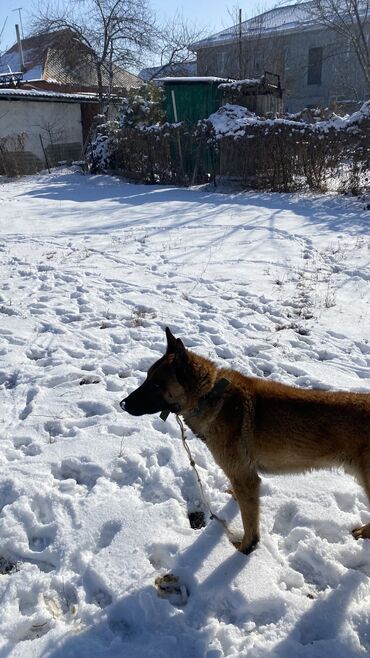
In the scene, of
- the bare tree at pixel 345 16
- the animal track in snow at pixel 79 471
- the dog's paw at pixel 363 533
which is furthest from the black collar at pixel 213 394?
the bare tree at pixel 345 16

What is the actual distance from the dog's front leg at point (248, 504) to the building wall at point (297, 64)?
34.4 meters

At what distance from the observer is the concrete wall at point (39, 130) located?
20902 mm

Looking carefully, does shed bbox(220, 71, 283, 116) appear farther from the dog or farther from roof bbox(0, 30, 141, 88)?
roof bbox(0, 30, 141, 88)

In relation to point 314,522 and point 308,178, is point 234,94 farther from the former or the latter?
point 314,522

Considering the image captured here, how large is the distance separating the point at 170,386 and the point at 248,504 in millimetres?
811

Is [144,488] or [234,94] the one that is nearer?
[144,488]

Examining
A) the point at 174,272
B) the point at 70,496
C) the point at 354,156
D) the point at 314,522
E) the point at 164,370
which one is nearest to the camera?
the point at 164,370

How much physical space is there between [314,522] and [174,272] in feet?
16.5

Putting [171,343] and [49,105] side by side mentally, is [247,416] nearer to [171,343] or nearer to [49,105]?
[171,343]

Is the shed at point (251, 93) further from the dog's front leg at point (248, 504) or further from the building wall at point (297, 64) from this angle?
the building wall at point (297, 64)

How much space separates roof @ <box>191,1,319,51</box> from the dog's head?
3709 centimetres

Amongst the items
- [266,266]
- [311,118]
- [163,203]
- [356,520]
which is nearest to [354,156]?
[311,118]

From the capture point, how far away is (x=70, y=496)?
115 inches

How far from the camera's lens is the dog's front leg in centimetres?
259
